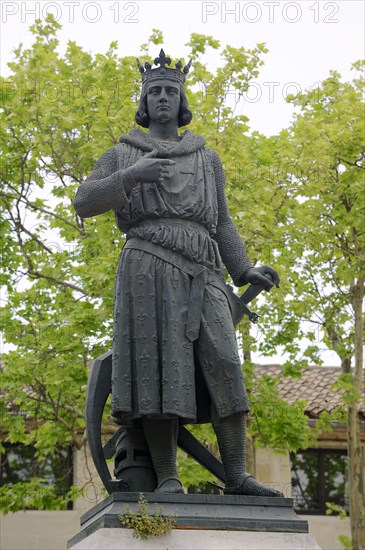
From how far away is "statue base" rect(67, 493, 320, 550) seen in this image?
6055 millimetres

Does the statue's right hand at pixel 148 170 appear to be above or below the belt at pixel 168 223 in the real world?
above

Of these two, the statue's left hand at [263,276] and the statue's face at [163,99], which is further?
the statue's face at [163,99]

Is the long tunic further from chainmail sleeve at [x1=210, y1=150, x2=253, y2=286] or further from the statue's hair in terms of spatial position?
the statue's hair

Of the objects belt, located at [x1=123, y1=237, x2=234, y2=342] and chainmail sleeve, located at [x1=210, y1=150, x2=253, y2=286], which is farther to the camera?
chainmail sleeve, located at [x1=210, y1=150, x2=253, y2=286]

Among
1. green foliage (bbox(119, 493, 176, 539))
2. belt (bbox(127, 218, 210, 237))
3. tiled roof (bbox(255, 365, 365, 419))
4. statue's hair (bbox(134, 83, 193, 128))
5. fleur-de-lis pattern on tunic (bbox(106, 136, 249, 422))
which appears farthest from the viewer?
tiled roof (bbox(255, 365, 365, 419))

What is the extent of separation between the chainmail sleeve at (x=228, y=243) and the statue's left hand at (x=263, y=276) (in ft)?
0.21

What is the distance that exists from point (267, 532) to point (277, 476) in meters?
19.3

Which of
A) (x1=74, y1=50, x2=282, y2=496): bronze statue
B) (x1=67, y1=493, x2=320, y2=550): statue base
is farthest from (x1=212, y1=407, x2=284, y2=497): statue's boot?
(x1=67, y1=493, x2=320, y2=550): statue base

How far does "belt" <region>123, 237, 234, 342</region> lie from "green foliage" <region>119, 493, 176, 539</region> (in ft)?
3.94

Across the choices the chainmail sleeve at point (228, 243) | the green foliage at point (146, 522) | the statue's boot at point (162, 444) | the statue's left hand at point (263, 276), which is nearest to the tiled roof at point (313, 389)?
the chainmail sleeve at point (228, 243)

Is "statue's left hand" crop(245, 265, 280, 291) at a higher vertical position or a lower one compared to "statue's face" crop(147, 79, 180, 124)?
lower

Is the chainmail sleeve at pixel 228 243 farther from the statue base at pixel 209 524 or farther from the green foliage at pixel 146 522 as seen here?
the green foliage at pixel 146 522

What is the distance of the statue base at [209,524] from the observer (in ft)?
19.9

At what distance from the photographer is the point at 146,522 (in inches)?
237
